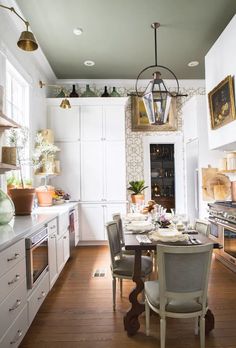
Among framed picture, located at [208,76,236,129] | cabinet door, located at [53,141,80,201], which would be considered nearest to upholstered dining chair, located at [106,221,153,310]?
framed picture, located at [208,76,236,129]

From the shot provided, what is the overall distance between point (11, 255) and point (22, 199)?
Answer: 1287 millimetres

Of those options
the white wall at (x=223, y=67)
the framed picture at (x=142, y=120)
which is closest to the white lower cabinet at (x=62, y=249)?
the white wall at (x=223, y=67)

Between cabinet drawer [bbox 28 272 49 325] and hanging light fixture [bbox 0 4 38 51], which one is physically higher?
hanging light fixture [bbox 0 4 38 51]

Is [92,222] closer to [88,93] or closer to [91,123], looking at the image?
[91,123]

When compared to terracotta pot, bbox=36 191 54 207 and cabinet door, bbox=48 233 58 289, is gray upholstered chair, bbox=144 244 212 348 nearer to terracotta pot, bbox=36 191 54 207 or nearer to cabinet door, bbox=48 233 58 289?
cabinet door, bbox=48 233 58 289

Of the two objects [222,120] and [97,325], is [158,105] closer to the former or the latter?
[222,120]

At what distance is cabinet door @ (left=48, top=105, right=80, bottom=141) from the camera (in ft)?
17.6

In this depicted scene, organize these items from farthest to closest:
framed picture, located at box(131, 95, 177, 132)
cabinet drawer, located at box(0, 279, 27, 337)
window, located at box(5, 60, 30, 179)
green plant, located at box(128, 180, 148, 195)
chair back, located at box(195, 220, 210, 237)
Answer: framed picture, located at box(131, 95, 177, 132)
green plant, located at box(128, 180, 148, 195)
window, located at box(5, 60, 30, 179)
chair back, located at box(195, 220, 210, 237)
cabinet drawer, located at box(0, 279, 27, 337)

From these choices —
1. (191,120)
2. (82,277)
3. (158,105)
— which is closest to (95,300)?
(82,277)

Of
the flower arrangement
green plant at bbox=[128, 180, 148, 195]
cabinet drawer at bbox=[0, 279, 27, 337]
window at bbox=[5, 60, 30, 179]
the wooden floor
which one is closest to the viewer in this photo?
cabinet drawer at bbox=[0, 279, 27, 337]

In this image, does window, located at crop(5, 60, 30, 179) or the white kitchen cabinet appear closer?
the white kitchen cabinet

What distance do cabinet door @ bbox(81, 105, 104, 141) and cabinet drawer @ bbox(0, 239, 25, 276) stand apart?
3.50 metres

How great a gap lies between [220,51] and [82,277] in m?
3.52

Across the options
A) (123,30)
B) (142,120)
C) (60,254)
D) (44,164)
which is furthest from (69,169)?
(123,30)
